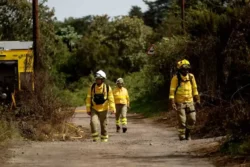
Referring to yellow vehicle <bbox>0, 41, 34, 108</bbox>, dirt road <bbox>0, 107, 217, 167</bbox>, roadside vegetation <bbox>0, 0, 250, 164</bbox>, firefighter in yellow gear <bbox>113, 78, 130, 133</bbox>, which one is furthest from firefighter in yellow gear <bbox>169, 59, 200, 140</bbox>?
yellow vehicle <bbox>0, 41, 34, 108</bbox>

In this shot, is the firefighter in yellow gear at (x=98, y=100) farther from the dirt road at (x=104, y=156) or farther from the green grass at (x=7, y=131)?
the dirt road at (x=104, y=156)

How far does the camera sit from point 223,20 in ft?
67.5

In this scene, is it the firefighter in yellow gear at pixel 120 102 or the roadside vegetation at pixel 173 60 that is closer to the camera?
the roadside vegetation at pixel 173 60

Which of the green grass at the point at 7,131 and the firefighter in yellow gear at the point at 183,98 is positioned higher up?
the firefighter in yellow gear at the point at 183,98

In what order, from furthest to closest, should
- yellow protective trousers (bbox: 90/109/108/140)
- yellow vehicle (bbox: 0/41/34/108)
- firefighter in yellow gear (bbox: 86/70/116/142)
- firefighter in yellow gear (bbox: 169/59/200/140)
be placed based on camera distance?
yellow vehicle (bbox: 0/41/34/108) < yellow protective trousers (bbox: 90/109/108/140) < firefighter in yellow gear (bbox: 86/70/116/142) < firefighter in yellow gear (bbox: 169/59/200/140)

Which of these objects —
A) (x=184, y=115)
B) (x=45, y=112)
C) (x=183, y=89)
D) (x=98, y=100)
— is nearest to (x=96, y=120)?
(x=98, y=100)

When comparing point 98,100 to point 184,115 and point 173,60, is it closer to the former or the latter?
point 184,115

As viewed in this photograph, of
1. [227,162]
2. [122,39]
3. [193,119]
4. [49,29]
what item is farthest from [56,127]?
[122,39]

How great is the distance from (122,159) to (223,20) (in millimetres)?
10820

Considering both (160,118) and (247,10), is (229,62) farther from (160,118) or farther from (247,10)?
(160,118)

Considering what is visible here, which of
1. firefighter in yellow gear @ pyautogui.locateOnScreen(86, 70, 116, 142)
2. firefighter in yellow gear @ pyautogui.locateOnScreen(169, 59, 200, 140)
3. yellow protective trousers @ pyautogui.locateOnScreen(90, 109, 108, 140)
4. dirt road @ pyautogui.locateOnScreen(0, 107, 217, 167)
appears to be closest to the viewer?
dirt road @ pyautogui.locateOnScreen(0, 107, 217, 167)

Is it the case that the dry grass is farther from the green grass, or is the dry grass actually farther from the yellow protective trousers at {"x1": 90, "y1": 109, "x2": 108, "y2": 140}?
the yellow protective trousers at {"x1": 90, "y1": 109, "x2": 108, "y2": 140}

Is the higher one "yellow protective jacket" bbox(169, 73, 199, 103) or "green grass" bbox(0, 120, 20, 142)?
"yellow protective jacket" bbox(169, 73, 199, 103)

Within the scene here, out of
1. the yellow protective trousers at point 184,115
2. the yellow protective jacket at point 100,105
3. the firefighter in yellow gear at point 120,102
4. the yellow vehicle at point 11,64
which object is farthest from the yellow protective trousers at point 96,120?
the yellow vehicle at point 11,64
